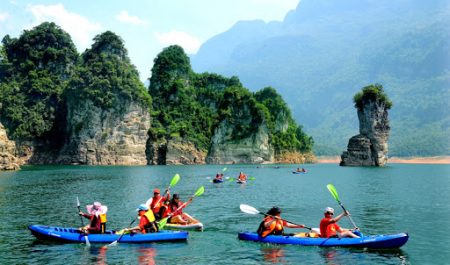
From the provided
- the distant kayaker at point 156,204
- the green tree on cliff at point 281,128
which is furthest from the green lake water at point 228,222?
the green tree on cliff at point 281,128

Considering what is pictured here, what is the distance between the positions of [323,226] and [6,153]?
6147 cm

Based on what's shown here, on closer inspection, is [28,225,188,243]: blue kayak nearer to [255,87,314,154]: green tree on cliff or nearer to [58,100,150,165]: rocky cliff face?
[58,100,150,165]: rocky cliff face

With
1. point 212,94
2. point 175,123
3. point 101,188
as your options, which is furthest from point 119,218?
point 212,94

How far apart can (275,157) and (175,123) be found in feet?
106

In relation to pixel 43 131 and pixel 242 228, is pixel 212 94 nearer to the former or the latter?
pixel 43 131

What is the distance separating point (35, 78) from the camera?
10919 centimetres

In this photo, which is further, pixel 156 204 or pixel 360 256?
pixel 156 204

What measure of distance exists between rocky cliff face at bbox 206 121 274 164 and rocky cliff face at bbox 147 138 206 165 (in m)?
6.95

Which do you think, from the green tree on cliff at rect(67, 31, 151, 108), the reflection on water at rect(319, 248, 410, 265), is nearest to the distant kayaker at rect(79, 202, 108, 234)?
the reflection on water at rect(319, 248, 410, 265)

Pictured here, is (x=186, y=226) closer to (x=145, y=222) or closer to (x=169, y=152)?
(x=145, y=222)

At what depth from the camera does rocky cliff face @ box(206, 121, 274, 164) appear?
118 meters

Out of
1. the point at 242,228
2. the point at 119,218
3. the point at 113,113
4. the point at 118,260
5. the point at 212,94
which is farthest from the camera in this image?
the point at 212,94

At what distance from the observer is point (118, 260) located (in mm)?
16531

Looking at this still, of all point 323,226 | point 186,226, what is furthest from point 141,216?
point 323,226
